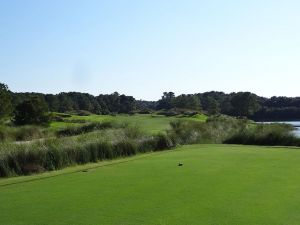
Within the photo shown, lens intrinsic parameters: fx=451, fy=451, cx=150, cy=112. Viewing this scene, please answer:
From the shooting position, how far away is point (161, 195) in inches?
291

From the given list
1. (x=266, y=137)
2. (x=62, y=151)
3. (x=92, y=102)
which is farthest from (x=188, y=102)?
(x=62, y=151)

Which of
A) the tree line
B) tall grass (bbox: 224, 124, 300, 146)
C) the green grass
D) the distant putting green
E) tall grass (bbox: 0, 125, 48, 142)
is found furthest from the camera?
the tree line

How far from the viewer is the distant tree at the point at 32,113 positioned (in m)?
32.7

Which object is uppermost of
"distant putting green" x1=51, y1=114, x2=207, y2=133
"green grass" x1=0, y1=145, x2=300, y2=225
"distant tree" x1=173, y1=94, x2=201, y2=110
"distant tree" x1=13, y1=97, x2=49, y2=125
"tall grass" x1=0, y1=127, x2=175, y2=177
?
"distant tree" x1=173, y1=94, x2=201, y2=110

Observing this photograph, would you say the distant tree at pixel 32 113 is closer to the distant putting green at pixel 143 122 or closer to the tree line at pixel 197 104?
the distant putting green at pixel 143 122

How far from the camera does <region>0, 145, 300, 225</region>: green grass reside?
5992mm

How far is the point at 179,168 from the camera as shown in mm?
10555

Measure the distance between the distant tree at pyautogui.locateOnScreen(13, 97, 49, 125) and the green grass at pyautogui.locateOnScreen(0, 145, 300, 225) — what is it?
74.2 ft

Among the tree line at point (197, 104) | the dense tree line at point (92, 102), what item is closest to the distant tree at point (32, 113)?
the tree line at point (197, 104)

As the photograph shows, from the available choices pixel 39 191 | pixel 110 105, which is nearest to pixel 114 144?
pixel 39 191

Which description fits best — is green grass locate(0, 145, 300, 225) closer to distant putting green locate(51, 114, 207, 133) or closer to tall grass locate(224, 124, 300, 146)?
tall grass locate(224, 124, 300, 146)

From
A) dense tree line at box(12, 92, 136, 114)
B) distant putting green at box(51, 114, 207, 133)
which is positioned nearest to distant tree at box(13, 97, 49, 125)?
distant putting green at box(51, 114, 207, 133)

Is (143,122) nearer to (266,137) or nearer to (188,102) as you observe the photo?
(266,137)

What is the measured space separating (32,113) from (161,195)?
87.8 feet
